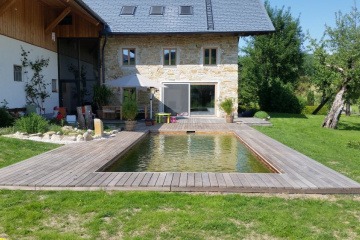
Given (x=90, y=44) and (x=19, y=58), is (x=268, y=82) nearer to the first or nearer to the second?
(x=90, y=44)

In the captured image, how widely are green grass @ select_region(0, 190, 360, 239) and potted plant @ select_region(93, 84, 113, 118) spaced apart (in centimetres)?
1244

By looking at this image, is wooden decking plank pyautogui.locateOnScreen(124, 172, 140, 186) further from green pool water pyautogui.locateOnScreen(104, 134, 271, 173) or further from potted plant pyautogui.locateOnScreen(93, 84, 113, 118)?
potted plant pyautogui.locateOnScreen(93, 84, 113, 118)

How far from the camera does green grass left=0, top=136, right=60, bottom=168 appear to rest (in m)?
Result: 6.48

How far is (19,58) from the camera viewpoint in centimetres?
1305

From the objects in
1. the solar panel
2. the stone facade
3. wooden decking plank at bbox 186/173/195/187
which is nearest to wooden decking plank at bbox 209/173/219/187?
wooden decking plank at bbox 186/173/195/187

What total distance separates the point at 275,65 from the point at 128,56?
12818mm

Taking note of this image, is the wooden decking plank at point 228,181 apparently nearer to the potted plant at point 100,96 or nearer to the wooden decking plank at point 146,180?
the wooden decking plank at point 146,180

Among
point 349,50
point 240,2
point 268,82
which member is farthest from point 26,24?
point 268,82

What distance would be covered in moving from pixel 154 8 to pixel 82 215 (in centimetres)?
1684

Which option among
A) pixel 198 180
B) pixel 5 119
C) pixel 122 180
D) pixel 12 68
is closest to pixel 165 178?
pixel 198 180

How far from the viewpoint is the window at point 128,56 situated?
1761cm

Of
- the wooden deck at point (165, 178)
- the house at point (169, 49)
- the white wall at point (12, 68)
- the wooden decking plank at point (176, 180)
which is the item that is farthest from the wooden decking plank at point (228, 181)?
the house at point (169, 49)

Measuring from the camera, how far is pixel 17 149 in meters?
7.43

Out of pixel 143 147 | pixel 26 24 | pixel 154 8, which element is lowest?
pixel 143 147
